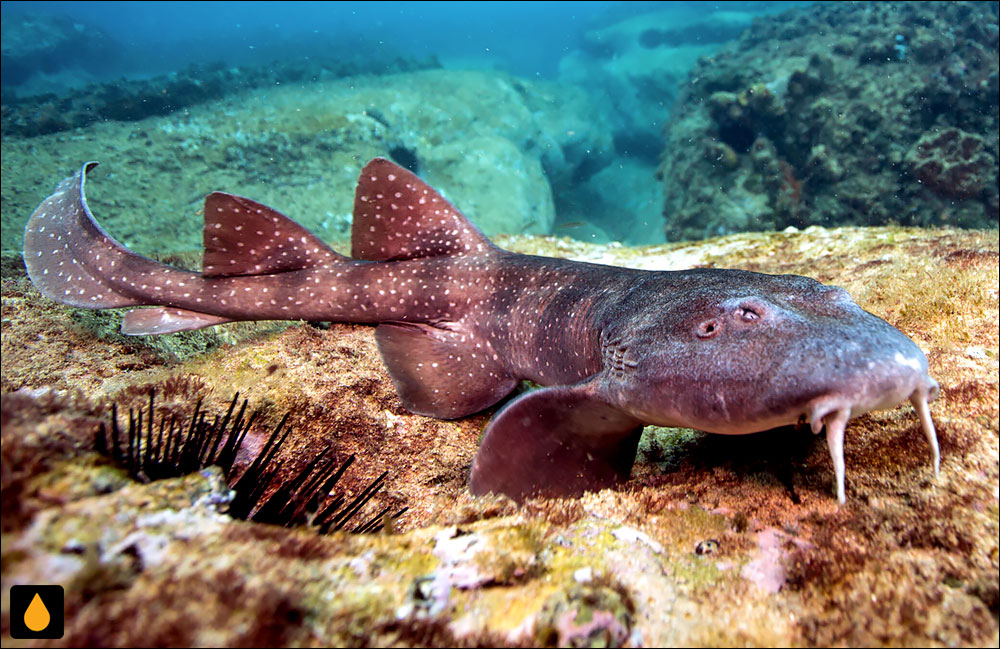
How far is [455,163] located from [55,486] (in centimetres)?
1725

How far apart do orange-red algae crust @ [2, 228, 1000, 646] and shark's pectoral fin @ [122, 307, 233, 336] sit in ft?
3.43

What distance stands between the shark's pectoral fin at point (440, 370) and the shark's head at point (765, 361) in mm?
1510

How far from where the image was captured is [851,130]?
13.0m

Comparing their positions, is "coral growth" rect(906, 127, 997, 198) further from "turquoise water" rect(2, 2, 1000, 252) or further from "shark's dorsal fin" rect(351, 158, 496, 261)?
"shark's dorsal fin" rect(351, 158, 496, 261)

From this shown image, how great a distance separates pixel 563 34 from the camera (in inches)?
2506

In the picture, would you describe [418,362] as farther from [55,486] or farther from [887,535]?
[887,535]

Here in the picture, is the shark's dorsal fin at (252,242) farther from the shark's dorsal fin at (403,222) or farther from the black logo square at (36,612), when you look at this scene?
the black logo square at (36,612)

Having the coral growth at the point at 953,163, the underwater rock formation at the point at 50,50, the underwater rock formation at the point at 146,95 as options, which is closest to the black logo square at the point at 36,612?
the coral growth at the point at 953,163

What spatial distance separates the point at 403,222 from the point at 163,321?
2.35 metres

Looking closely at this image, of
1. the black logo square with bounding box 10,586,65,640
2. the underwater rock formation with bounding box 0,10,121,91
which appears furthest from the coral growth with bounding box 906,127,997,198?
the underwater rock formation with bounding box 0,10,121,91

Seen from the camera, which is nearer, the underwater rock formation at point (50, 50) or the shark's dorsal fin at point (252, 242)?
the shark's dorsal fin at point (252, 242)

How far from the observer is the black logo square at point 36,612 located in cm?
111

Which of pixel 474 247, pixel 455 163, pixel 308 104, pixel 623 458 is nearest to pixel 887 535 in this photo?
pixel 623 458

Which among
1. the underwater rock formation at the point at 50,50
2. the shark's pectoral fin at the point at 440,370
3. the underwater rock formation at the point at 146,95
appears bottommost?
the shark's pectoral fin at the point at 440,370
